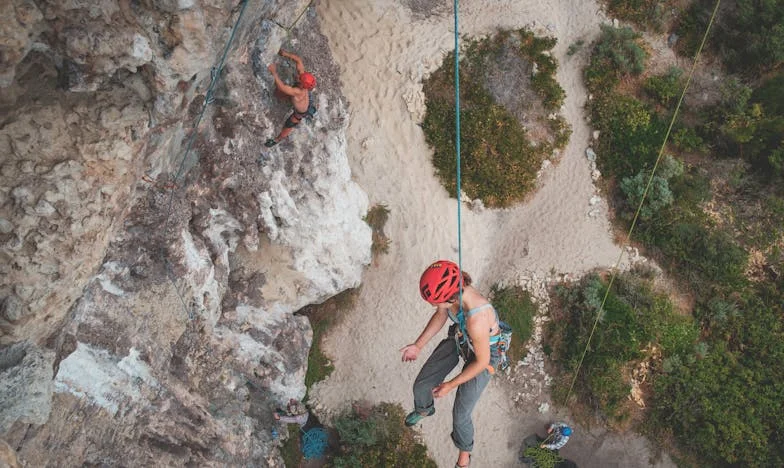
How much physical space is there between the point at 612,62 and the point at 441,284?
9708 millimetres

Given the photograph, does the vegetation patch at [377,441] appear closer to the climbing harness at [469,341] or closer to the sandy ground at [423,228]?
the sandy ground at [423,228]

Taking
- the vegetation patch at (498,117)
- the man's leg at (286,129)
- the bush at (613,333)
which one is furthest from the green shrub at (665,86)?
the man's leg at (286,129)

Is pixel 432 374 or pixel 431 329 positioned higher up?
pixel 431 329

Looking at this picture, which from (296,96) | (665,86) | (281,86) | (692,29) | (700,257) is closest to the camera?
(281,86)

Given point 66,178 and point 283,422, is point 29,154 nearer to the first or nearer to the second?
point 66,178

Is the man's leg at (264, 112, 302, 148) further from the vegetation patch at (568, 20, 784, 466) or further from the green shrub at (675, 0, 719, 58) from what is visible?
the green shrub at (675, 0, 719, 58)

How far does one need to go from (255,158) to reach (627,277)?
8.50 metres

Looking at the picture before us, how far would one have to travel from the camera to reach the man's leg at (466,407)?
741 cm

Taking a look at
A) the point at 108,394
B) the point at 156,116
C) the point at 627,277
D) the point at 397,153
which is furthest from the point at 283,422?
the point at 627,277

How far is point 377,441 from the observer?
1118cm

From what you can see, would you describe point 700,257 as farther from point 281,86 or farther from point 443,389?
point 281,86

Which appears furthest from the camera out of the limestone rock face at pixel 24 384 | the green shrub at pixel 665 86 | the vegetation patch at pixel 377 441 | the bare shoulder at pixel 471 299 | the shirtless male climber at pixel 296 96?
the green shrub at pixel 665 86

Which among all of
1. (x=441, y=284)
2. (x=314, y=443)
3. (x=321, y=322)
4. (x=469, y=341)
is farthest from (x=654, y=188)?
(x=314, y=443)

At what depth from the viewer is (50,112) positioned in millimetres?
4930
